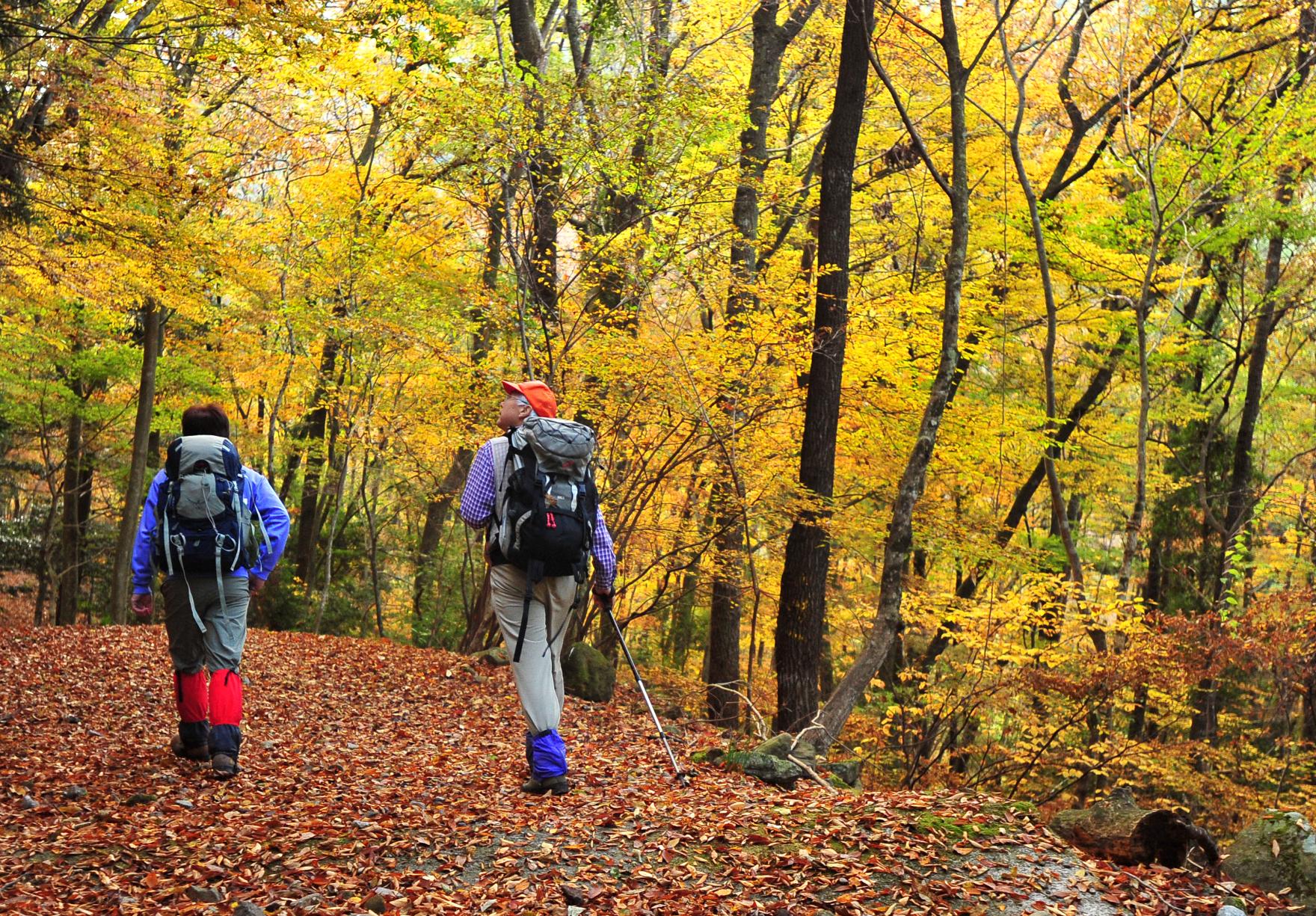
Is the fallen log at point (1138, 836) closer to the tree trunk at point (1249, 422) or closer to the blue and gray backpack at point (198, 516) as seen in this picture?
the blue and gray backpack at point (198, 516)

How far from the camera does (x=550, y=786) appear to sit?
4984 mm

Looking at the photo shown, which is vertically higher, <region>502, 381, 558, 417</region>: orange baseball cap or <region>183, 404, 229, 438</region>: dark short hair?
<region>502, 381, 558, 417</region>: orange baseball cap

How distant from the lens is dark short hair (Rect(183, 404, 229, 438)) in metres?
5.31

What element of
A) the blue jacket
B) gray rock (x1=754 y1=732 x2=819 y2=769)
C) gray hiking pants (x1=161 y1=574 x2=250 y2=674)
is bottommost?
gray rock (x1=754 y1=732 x2=819 y2=769)

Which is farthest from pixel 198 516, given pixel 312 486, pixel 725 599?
pixel 312 486

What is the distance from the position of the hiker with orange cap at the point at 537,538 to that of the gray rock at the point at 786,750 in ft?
5.19

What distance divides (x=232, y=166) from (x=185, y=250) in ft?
12.7

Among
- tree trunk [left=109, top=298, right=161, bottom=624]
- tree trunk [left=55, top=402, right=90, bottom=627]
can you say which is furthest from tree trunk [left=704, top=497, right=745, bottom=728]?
tree trunk [left=55, top=402, right=90, bottom=627]

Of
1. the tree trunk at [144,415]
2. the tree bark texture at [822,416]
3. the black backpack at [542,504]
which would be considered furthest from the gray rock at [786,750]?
the tree trunk at [144,415]

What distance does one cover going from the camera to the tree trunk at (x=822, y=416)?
8.63 metres

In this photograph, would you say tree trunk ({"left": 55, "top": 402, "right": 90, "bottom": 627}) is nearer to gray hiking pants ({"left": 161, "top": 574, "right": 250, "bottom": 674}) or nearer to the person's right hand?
the person's right hand

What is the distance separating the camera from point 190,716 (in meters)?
5.28

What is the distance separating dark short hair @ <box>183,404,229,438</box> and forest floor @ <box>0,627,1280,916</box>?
180 cm

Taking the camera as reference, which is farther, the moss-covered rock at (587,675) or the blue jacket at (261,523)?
the moss-covered rock at (587,675)
